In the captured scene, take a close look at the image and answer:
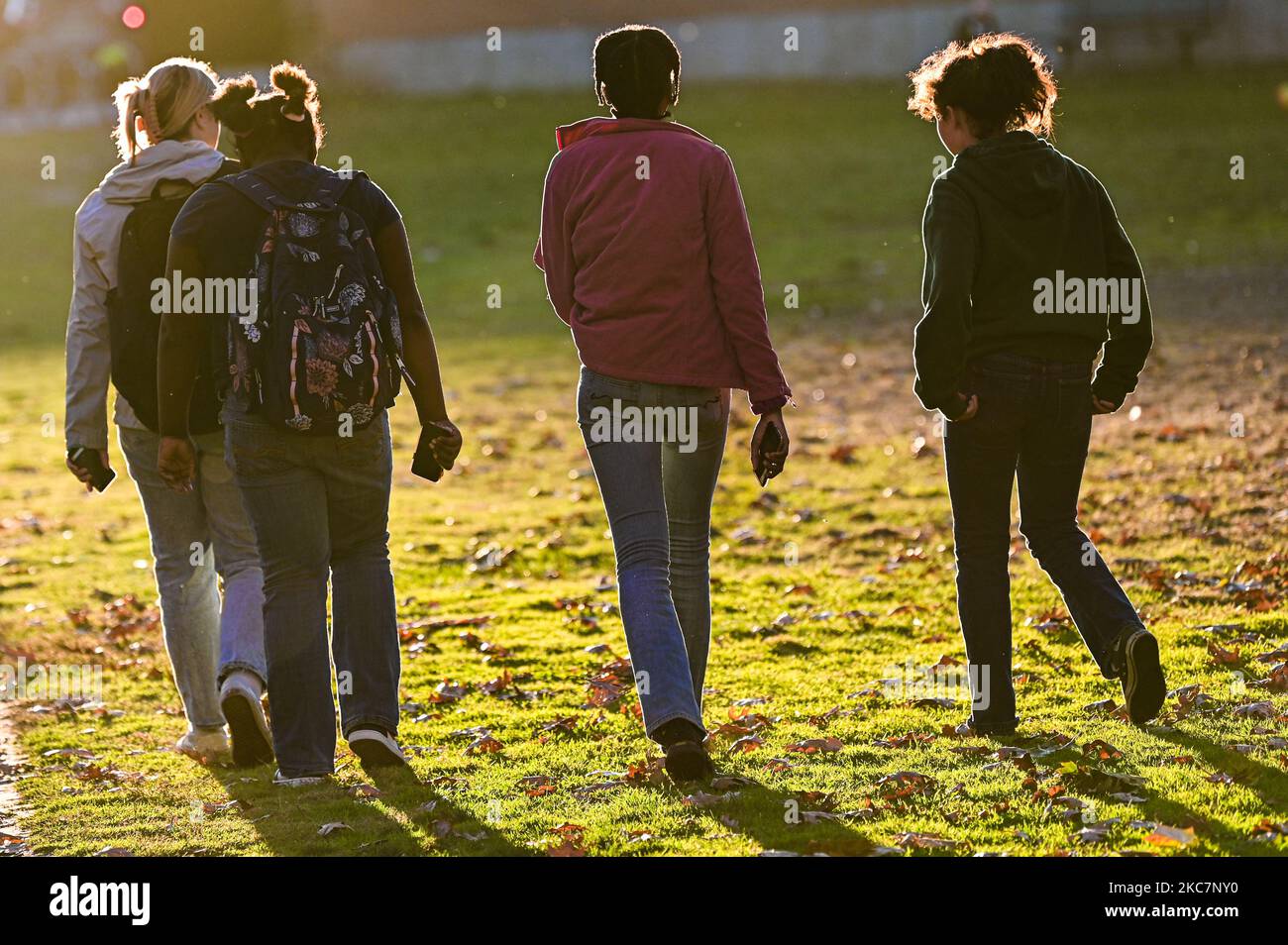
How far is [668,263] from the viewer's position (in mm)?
5148

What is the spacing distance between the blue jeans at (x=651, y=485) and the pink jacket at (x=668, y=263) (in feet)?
0.27

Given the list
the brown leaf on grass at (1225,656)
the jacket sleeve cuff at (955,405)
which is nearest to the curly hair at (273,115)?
the jacket sleeve cuff at (955,405)

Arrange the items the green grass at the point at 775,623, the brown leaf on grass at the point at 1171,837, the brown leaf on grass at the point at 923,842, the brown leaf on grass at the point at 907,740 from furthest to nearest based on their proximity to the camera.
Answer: the brown leaf on grass at the point at 907,740
the green grass at the point at 775,623
the brown leaf on grass at the point at 923,842
the brown leaf on grass at the point at 1171,837

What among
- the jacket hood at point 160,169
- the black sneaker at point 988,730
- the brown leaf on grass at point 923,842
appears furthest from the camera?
the jacket hood at point 160,169

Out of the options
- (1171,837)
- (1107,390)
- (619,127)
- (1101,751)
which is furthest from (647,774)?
(619,127)

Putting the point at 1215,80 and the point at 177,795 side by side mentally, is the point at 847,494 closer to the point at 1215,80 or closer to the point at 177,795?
the point at 177,795

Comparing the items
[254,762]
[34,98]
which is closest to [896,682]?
[254,762]

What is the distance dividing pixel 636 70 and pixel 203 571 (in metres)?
2.42

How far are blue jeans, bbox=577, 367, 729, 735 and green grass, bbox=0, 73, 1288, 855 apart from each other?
1.20ft

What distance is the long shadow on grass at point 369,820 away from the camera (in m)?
4.91

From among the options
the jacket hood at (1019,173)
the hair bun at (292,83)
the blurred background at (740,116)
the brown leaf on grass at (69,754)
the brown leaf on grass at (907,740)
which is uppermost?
the blurred background at (740,116)

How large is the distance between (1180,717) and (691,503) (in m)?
1.85

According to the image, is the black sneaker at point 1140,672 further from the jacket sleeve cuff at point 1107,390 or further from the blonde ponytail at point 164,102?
the blonde ponytail at point 164,102

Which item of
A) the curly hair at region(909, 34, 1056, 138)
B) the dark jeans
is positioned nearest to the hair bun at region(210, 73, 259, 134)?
the curly hair at region(909, 34, 1056, 138)
